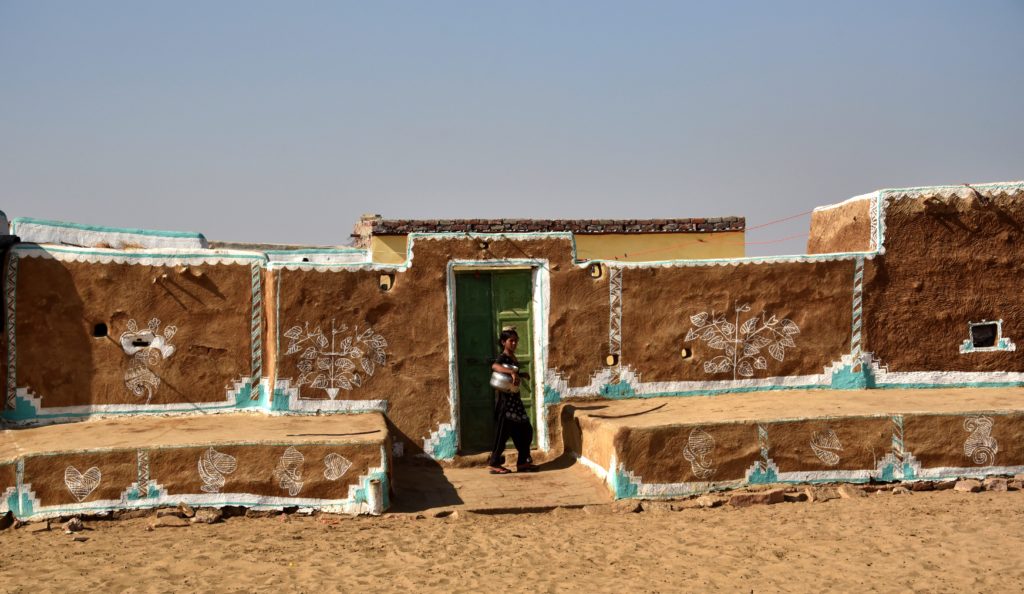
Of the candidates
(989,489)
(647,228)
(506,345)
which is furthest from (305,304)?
(647,228)

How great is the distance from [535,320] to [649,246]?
26.9 feet

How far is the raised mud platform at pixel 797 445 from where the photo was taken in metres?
8.66

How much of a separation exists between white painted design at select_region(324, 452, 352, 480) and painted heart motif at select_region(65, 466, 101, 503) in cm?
185

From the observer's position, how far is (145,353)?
957 centimetres

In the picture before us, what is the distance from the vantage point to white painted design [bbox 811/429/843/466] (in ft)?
29.3

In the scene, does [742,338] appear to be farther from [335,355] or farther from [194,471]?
[194,471]

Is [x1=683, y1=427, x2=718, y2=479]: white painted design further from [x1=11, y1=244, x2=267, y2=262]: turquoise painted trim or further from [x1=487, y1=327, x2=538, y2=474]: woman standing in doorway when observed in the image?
[x1=11, y1=244, x2=267, y2=262]: turquoise painted trim

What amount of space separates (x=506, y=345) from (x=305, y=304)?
2.05 m

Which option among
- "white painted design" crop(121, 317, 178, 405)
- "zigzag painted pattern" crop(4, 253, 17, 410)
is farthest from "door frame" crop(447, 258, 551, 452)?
"zigzag painted pattern" crop(4, 253, 17, 410)

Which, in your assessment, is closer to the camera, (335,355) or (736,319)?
(335,355)

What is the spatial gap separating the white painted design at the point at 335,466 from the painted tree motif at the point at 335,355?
5.20 ft

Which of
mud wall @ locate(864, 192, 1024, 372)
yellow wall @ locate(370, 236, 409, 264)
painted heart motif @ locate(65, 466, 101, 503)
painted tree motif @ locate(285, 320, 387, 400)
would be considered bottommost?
painted heart motif @ locate(65, 466, 101, 503)

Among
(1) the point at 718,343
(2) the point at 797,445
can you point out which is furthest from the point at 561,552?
(1) the point at 718,343

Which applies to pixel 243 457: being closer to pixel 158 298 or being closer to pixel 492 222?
pixel 158 298
